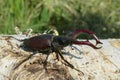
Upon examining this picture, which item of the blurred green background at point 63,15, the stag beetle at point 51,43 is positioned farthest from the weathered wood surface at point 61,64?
the blurred green background at point 63,15

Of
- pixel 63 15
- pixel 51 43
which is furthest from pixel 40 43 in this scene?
pixel 63 15

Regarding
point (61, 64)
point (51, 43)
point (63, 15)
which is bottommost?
point (63, 15)

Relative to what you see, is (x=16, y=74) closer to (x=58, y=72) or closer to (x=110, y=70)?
(x=58, y=72)

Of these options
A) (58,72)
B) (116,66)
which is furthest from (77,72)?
(116,66)

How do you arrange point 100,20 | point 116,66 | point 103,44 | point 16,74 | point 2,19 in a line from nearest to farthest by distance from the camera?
point 16,74 < point 116,66 < point 103,44 < point 2,19 < point 100,20

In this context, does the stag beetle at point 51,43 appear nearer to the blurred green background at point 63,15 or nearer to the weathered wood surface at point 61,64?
the weathered wood surface at point 61,64

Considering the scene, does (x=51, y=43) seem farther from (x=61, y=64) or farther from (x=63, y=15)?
(x=63, y=15)
